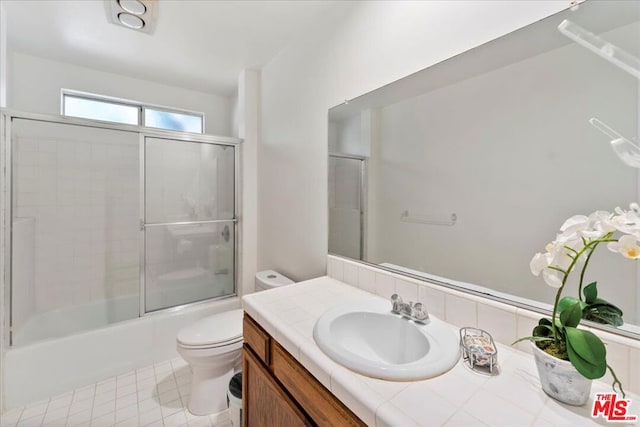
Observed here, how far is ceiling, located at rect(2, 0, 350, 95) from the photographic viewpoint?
62.3 inches

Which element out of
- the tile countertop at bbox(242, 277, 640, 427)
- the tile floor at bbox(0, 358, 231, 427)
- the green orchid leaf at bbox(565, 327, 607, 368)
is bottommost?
the tile floor at bbox(0, 358, 231, 427)

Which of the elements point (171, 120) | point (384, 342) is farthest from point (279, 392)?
point (171, 120)

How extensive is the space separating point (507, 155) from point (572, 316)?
0.50 metres

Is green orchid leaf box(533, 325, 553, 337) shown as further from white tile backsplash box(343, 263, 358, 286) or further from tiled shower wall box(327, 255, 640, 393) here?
white tile backsplash box(343, 263, 358, 286)

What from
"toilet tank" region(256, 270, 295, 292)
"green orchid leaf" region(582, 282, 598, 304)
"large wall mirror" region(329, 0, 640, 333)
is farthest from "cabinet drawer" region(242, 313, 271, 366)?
"green orchid leaf" region(582, 282, 598, 304)

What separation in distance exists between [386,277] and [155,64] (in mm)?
2522

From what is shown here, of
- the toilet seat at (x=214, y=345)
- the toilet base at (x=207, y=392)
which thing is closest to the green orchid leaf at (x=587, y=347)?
the toilet seat at (x=214, y=345)

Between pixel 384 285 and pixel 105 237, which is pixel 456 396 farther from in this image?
pixel 105 237

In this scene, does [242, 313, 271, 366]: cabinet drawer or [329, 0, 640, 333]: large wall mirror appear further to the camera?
[242, 313, 271, 366]: cabinet drawer

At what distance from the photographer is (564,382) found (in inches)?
21.9

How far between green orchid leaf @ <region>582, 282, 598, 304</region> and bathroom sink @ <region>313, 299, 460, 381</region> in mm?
329

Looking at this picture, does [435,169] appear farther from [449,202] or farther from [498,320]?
[498,320]

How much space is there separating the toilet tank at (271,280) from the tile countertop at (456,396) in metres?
1.03

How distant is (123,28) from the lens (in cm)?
177
